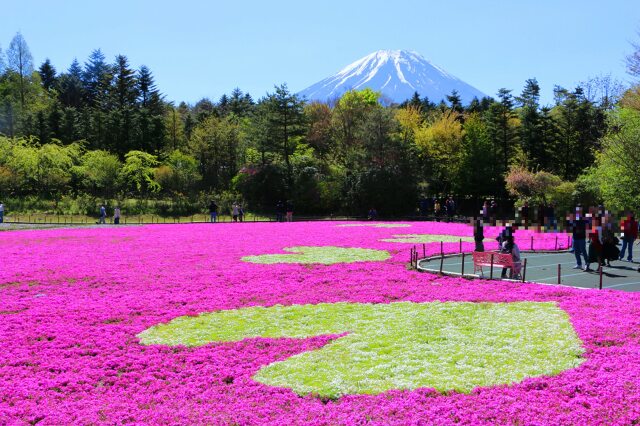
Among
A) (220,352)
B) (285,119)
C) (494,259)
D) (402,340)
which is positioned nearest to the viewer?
(220,352)

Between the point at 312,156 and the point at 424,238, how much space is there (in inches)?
1420

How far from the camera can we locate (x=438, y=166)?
220ft

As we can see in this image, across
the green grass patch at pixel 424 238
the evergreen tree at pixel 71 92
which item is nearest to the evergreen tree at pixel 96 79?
the evergreen tree at pixel 71 92

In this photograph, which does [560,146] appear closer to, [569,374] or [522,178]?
[522,178]

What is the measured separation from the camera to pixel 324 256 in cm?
2577

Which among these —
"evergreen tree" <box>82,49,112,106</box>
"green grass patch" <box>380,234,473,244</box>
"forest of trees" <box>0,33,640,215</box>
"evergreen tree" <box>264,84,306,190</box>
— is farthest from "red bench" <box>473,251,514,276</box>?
"evergreen tree" <box>82,49,112,106</box>

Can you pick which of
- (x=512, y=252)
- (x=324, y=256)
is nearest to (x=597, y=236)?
(x=512, y=252)

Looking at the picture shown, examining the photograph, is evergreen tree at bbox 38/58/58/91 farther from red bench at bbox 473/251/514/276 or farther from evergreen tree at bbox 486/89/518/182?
red bench at bbox 473/251/514/276

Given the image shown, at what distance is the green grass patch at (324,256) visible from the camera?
2434cm

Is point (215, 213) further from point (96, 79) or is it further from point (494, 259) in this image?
point (96, 79)

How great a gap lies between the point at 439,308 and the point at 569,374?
18.0ft

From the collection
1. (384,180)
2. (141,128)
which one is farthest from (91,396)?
(141,128)

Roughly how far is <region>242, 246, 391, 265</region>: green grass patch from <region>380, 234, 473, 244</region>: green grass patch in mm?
4543

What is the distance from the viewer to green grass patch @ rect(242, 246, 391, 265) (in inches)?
958
